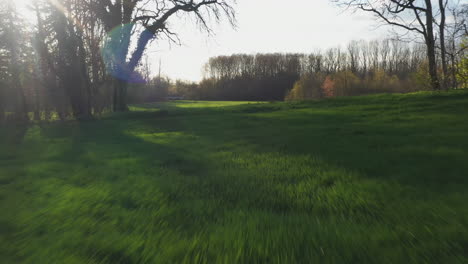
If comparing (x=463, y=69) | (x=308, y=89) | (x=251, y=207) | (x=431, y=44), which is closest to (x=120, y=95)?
(x=251, y=207)

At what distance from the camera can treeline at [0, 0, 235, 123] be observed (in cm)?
1695

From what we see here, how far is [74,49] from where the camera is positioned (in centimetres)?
1678

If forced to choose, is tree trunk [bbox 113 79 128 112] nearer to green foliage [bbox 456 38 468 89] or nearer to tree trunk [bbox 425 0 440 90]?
tree trunk [bbox 425 0 440 90]

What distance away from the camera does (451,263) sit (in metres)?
1.53

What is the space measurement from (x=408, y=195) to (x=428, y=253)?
1.06 meters

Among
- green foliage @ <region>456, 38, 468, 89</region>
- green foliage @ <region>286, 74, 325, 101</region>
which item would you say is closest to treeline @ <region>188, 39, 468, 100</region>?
green foliage @ <region>286, 74, 325, 101</region>

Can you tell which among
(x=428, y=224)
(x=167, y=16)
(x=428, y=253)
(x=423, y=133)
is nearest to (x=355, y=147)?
(x=423, y=133)

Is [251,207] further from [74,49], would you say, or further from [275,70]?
[275,70]

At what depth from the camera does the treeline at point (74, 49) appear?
16953 mm

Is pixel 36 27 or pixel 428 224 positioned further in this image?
pixel 36 27

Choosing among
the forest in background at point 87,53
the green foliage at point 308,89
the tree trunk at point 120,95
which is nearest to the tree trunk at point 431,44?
the forest in background at point 87,53

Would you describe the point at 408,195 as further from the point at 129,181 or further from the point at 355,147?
the point at 129,181

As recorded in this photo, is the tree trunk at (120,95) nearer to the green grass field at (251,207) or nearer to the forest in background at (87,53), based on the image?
the forest in background at (87,53)

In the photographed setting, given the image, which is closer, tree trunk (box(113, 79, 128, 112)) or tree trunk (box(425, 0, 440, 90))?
tree trunk (box(425, 0, 440, 90))
